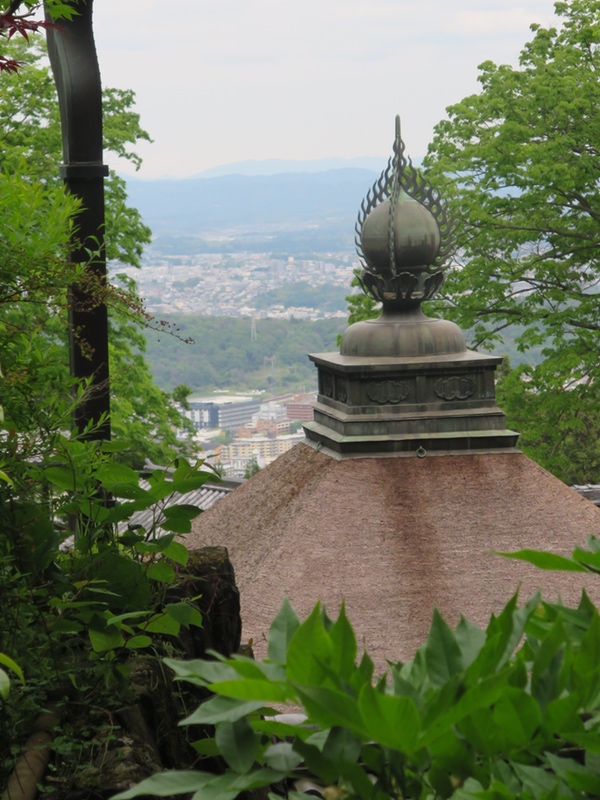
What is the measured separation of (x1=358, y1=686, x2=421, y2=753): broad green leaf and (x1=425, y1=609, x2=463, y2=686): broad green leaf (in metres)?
0.16

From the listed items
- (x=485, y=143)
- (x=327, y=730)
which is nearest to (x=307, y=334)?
(x=485, y=143)

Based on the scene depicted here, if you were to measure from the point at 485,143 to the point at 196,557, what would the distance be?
17851mm

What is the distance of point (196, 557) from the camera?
12.3 ft

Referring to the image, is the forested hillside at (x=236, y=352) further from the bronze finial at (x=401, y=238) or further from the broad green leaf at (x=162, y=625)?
the broad green leaf at (x=162, y=625)

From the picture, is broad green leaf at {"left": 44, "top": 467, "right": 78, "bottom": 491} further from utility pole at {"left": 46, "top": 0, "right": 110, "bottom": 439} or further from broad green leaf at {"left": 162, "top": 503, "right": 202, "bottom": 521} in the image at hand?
utility pole at {"left": 46, "top": 0, "right": 110, "bottom": 439}

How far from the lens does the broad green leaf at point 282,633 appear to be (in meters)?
1.42

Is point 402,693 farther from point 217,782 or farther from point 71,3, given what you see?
point 71,3

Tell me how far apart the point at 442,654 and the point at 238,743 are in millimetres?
257

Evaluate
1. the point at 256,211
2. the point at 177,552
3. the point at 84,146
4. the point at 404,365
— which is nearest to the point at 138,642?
the point at 177,552

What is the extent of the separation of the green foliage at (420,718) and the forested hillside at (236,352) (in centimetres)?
5026

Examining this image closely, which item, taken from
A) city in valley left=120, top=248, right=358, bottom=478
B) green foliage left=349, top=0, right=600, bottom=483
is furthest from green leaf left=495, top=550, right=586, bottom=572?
city in valley left=120, top=248, right=358, bottom=478

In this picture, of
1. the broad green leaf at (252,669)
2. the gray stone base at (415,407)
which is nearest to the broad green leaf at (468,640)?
the broad green leaf at (252,669)

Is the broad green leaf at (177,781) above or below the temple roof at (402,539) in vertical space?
above

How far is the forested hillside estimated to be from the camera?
54.6 meters
